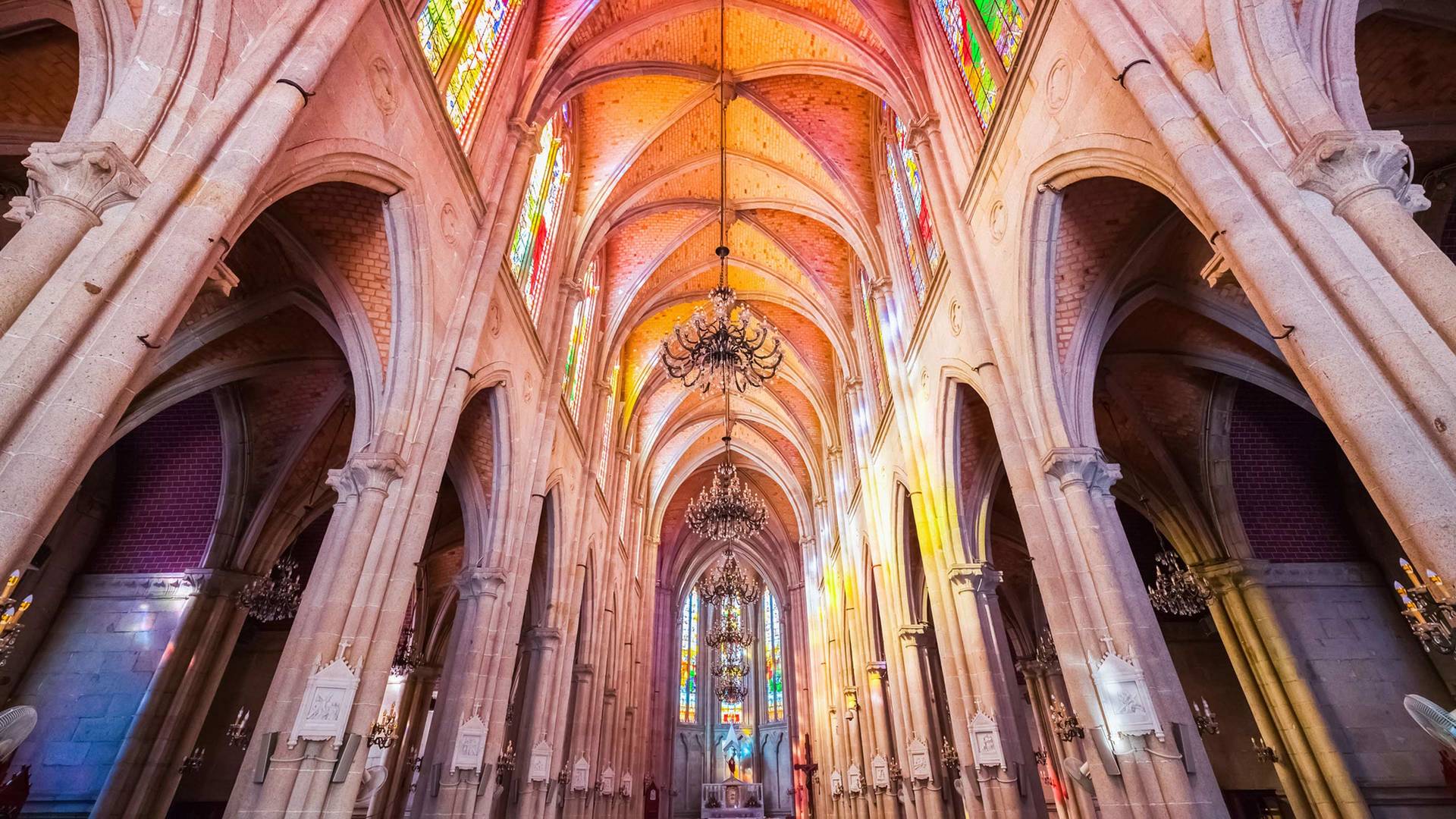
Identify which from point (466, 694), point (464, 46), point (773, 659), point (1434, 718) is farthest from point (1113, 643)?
point (773, 659)

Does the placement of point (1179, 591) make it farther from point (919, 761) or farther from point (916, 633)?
point (919, 761)

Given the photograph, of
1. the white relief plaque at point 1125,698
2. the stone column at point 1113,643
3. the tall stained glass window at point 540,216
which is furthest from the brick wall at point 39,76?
the white relief plaque at point 1125,698

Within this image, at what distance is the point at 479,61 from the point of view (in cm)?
1109

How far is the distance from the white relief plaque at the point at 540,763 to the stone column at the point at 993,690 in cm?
814

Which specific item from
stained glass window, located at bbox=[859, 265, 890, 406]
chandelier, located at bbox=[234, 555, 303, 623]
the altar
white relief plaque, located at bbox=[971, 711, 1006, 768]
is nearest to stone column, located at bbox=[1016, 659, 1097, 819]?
stained glass window, located at bbox=[859, 265, 890, 406]

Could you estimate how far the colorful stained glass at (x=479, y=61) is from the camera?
10.2m

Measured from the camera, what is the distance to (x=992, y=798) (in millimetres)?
10234

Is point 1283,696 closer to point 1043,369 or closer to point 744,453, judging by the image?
point 1043,369

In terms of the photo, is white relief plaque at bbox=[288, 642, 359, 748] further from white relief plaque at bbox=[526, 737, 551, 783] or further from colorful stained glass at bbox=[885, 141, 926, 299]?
colorful stained glass at bbox=[885, 141, 926, 299]

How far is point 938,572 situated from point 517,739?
31.1ft

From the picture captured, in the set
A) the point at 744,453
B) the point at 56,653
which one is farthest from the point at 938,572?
the point at 744,453

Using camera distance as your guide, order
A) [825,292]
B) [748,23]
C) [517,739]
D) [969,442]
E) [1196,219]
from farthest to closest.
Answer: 1. [825,292]
2. [748,23]
3. [517,739]
4. [969,442]
5. [1196,219]

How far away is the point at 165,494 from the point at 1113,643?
17961 millimetres

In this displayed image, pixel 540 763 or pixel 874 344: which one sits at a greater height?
pixel 874 344
